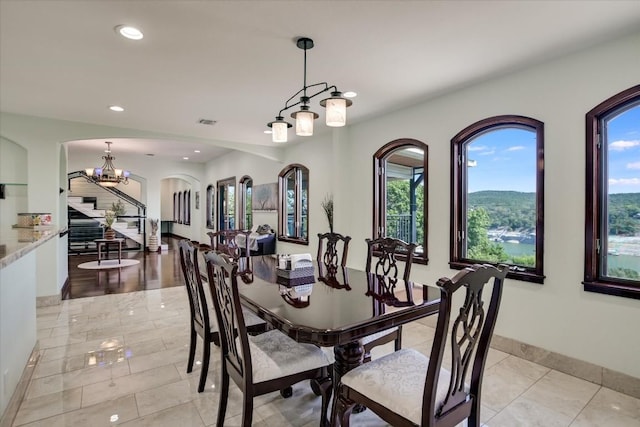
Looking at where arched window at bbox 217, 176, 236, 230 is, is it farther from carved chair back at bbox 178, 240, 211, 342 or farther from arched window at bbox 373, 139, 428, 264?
carved chair back at bbox 178, 240, 211, 342

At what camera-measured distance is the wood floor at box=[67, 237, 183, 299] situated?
5.56 m

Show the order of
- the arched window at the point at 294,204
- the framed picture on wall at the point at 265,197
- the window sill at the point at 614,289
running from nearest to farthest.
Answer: the window sill at the point at 614,289
the arched window at the point at 294,204
the framed picture on wall at the point at 265,197

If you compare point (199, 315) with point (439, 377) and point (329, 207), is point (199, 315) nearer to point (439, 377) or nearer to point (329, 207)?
point (439, 377)

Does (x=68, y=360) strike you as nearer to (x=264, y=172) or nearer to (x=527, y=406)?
(x=527, y=406)

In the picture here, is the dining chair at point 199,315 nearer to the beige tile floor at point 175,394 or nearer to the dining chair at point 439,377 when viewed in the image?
the beige tile floor at point 175,394

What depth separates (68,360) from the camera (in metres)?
3.01

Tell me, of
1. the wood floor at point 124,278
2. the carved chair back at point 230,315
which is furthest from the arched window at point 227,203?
the carved chair back at point 230,315

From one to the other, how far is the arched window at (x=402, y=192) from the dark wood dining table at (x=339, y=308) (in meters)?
1.81

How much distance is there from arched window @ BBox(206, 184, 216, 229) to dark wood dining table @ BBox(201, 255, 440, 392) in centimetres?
843

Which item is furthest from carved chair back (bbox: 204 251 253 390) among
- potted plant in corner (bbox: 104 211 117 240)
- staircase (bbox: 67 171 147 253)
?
staircase (bbox: 67 171 147 253)

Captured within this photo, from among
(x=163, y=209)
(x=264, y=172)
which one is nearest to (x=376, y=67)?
(x=264, y=172)

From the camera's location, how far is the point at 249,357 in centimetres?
177

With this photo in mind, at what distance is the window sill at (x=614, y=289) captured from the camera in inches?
97.0

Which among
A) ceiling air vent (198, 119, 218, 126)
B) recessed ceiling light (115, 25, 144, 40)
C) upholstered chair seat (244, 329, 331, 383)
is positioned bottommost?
upholstered chair seat (244, 329, 331, 383)
